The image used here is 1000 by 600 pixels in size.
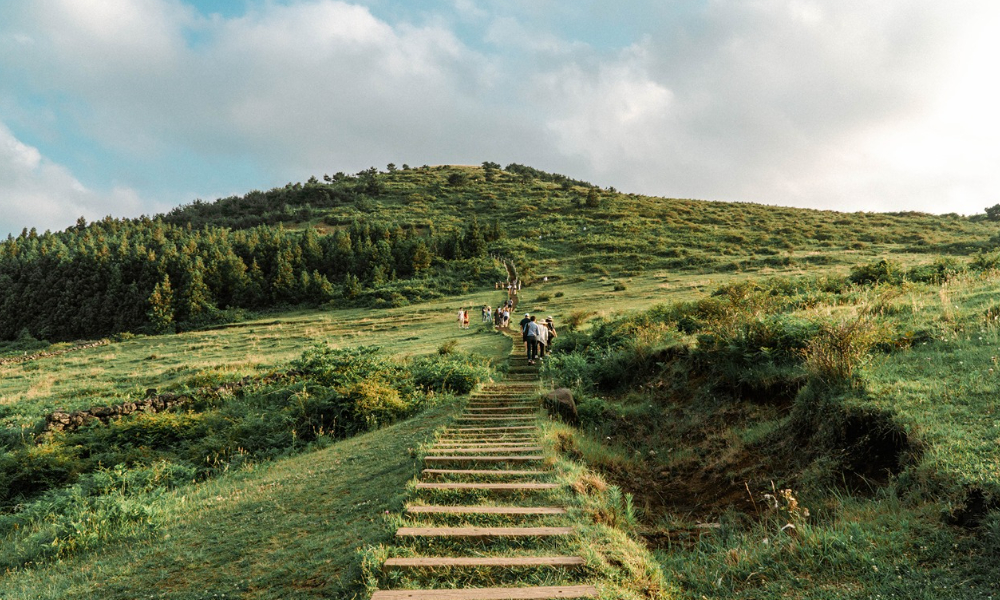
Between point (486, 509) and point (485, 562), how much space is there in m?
1.36

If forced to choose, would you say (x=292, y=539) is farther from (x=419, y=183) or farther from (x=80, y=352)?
(x=419, y=183)

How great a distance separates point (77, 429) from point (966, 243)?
6376cm

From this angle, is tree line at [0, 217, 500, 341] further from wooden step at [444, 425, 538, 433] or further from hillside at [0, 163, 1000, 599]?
wooden step at [444, 425, 538, 433]

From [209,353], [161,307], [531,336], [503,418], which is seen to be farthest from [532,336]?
[161,307]

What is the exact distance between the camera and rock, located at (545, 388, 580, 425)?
11.6 metres

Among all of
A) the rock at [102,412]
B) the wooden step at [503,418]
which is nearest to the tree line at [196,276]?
the rock at [102,412]

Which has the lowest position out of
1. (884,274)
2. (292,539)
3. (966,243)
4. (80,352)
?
(80,352)

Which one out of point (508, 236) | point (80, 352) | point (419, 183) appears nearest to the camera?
point (80, 352)

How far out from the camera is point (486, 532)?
521cm

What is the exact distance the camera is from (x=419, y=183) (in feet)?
448

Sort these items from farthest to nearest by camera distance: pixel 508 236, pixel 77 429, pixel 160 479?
1. pixel 508 236
2. pixel 77 429
3. pixel 160 479

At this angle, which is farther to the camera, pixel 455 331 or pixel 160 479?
pixel 455 331

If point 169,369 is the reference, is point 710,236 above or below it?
above

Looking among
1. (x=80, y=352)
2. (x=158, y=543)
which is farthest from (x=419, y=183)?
(x=158, y=543)
